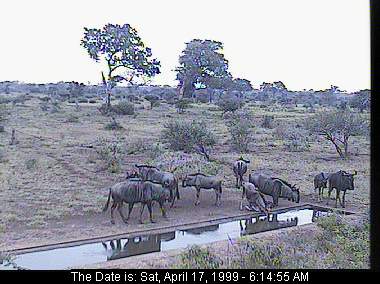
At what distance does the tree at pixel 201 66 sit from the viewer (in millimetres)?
4621

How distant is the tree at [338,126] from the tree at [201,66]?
5.82 feet

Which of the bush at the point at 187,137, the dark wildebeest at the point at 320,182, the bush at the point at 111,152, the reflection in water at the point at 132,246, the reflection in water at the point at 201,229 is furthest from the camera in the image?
the bush at the point at 187,137

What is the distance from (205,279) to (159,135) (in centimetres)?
438

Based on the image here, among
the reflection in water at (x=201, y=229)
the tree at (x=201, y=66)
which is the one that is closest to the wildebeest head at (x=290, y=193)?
the reflection in water at (x=201, y=229)

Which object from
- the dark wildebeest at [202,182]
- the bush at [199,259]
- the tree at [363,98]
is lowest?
the bush at [199,259]

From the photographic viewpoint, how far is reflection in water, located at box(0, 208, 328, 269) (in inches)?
126

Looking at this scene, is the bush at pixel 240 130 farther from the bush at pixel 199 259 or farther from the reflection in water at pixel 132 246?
the bush at pixel 199 259

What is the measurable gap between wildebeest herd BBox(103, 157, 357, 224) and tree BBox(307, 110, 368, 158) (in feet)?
2.81

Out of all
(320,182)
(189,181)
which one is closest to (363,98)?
(320,182)

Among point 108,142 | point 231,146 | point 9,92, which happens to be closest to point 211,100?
point 231,146

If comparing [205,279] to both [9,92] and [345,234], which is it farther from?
[9,92]

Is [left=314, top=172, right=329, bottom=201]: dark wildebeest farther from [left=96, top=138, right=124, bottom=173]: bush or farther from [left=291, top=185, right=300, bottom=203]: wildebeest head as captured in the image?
[left=96, top=138, right=124, bottom=173]: bush

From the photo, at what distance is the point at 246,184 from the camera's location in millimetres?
5309

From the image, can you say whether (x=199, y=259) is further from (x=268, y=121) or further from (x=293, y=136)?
(x=268, y=121)
